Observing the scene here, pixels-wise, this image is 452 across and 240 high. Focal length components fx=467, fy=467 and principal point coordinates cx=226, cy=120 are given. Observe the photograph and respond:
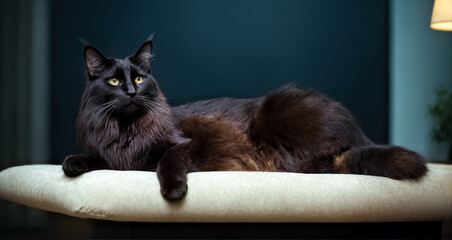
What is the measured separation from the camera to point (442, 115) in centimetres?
313

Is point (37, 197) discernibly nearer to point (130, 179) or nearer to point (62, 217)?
point (62, 217)

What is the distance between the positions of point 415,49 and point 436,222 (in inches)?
66.8

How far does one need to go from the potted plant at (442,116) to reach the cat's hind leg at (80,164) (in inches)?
89.4

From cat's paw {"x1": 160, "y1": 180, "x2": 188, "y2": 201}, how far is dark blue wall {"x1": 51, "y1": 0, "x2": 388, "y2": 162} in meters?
1.37

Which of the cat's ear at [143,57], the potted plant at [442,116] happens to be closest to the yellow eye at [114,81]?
the cat's ear at [143,57]

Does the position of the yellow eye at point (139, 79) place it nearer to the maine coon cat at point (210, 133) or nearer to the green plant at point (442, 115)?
the maine coon cat at point (210, 133)

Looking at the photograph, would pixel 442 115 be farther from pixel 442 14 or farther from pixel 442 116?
pixel 442 14

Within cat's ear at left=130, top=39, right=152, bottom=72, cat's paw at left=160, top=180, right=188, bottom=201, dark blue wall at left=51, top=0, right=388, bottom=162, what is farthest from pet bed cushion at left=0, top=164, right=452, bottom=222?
dark blue wall at left=51, top=0, right=388, bottom=162

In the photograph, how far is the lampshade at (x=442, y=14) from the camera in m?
2.69

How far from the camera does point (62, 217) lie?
5.65 ft

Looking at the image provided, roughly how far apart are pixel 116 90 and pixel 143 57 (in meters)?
0.22

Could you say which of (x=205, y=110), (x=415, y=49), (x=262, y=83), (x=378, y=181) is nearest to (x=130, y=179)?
(x=205, y=110)

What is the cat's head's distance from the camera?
1.81m

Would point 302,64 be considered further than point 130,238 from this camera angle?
Yes
